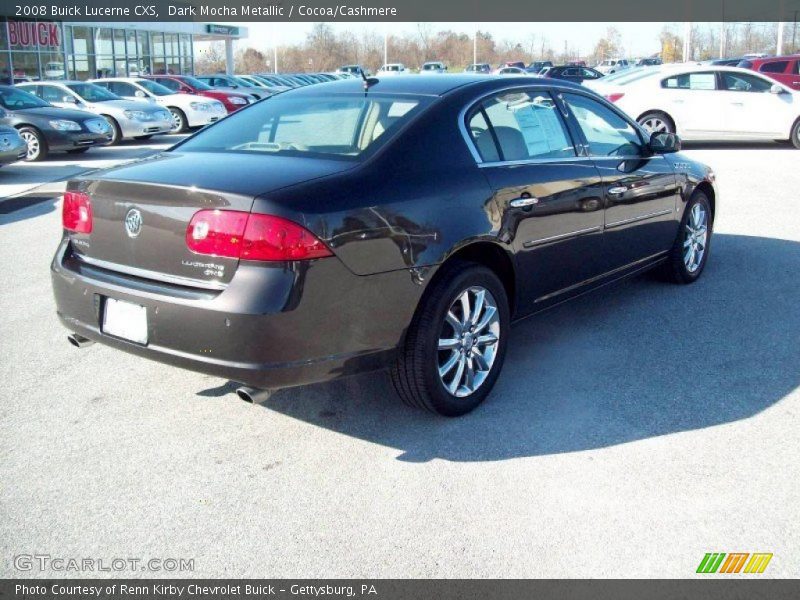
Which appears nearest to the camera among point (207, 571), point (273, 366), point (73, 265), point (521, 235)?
point (207, 571)

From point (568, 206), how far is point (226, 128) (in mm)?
2009

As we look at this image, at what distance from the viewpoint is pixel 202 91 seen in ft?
76.3

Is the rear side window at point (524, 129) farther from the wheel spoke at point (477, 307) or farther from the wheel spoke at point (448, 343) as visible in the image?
the wheel spoke at point (448, 343)

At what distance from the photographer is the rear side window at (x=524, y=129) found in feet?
14.9

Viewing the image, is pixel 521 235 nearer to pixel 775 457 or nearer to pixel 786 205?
pixel 775 457

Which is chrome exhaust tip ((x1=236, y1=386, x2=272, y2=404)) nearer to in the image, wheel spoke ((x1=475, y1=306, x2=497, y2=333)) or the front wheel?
wheel spoke ((x1=475, y1=306, x2=497, y2=333))

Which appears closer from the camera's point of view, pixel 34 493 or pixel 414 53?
pixel 34 493

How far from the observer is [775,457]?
3.81 meters

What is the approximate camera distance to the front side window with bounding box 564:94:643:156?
5285mm

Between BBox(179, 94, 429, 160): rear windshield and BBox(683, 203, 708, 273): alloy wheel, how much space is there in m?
3.08

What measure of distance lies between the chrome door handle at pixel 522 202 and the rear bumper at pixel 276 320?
89 centimetres

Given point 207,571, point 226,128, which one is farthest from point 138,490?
point 226,128

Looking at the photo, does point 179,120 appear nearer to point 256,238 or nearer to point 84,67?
point 256,238
